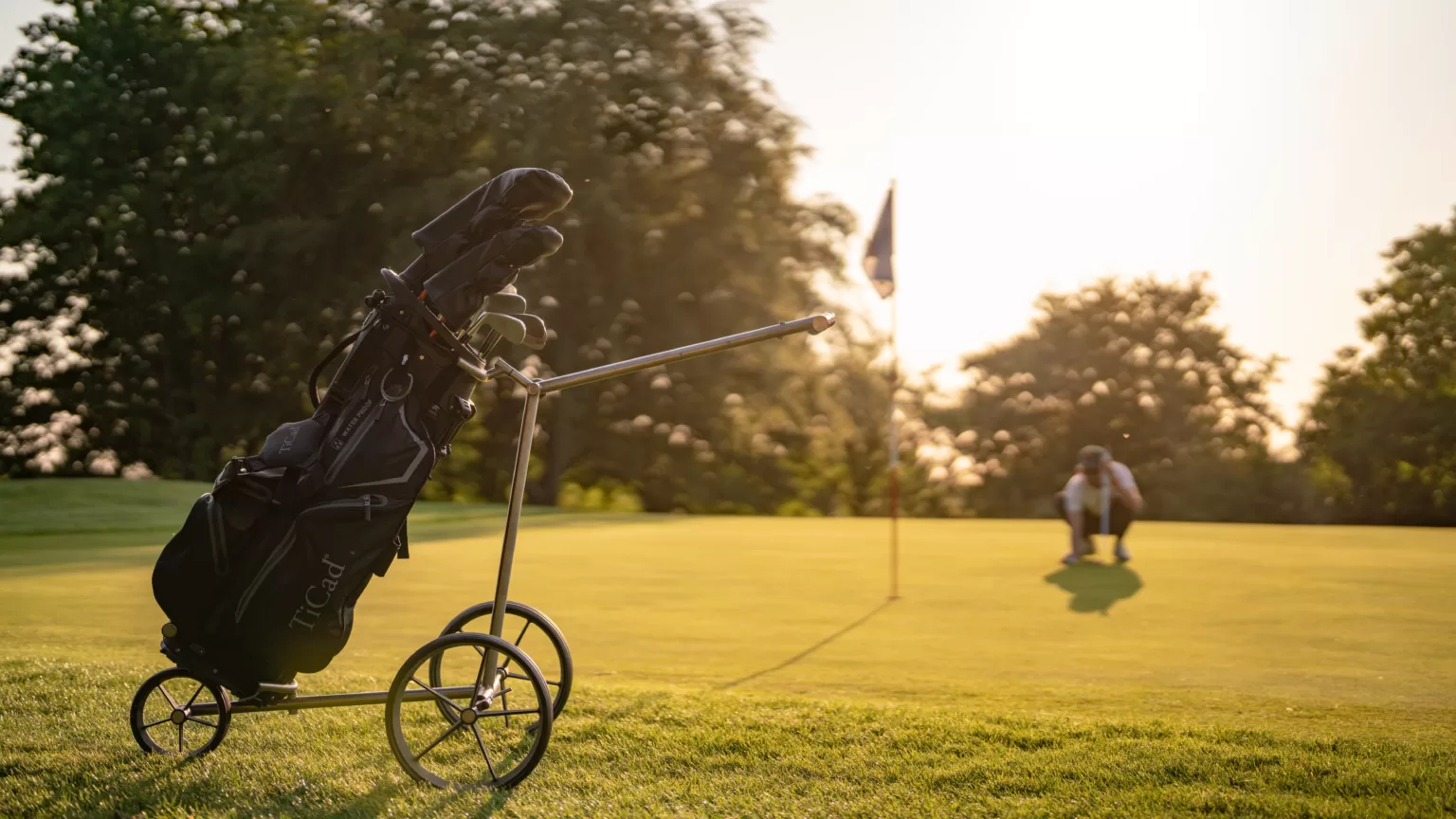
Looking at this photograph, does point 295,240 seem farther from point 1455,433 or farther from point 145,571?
point 1455,433

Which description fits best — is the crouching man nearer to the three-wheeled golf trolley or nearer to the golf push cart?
the three-wheeled golf trolley

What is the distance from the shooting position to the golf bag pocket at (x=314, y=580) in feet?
14.5

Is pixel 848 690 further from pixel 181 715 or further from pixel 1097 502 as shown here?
pixel 1097 502

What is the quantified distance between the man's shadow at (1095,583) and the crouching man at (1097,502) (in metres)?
0.33

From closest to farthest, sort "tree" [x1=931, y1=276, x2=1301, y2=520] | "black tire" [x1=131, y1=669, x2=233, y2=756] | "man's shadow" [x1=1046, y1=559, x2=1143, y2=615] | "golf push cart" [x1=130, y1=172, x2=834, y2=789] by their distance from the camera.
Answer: "golf push cart" [x1=130, y1=172, x2=834, y2=789] → "black tire" [x1=131, y1=669, x2=233, y2=756] → "man's shadow" [x1=1046, y1=559, x2=1143, y2=615] → "tree" [x1=931, y1=276, x2=1301, y2=520]

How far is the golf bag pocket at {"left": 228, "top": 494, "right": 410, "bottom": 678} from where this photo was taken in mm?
4434

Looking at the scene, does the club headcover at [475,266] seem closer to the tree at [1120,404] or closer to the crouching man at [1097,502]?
the crouching man at [1097,502]

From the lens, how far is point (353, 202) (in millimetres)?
29922

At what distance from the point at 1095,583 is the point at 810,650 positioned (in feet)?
15.5

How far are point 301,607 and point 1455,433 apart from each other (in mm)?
38957

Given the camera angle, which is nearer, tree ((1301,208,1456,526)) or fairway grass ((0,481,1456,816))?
fairway grass ((0,481,1456,816))

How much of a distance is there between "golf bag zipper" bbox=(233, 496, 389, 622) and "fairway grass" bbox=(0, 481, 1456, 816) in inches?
25.1

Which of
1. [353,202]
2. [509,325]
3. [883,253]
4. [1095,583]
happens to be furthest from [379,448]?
[353,202]

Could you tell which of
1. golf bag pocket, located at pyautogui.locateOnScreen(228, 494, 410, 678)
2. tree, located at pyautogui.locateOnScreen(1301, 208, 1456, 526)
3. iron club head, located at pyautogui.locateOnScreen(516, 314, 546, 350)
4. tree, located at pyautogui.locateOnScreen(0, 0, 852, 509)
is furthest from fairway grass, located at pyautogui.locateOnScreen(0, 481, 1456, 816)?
tree, located at pyautogui.locateOnScreen(1301, 208, 1456, 526)
